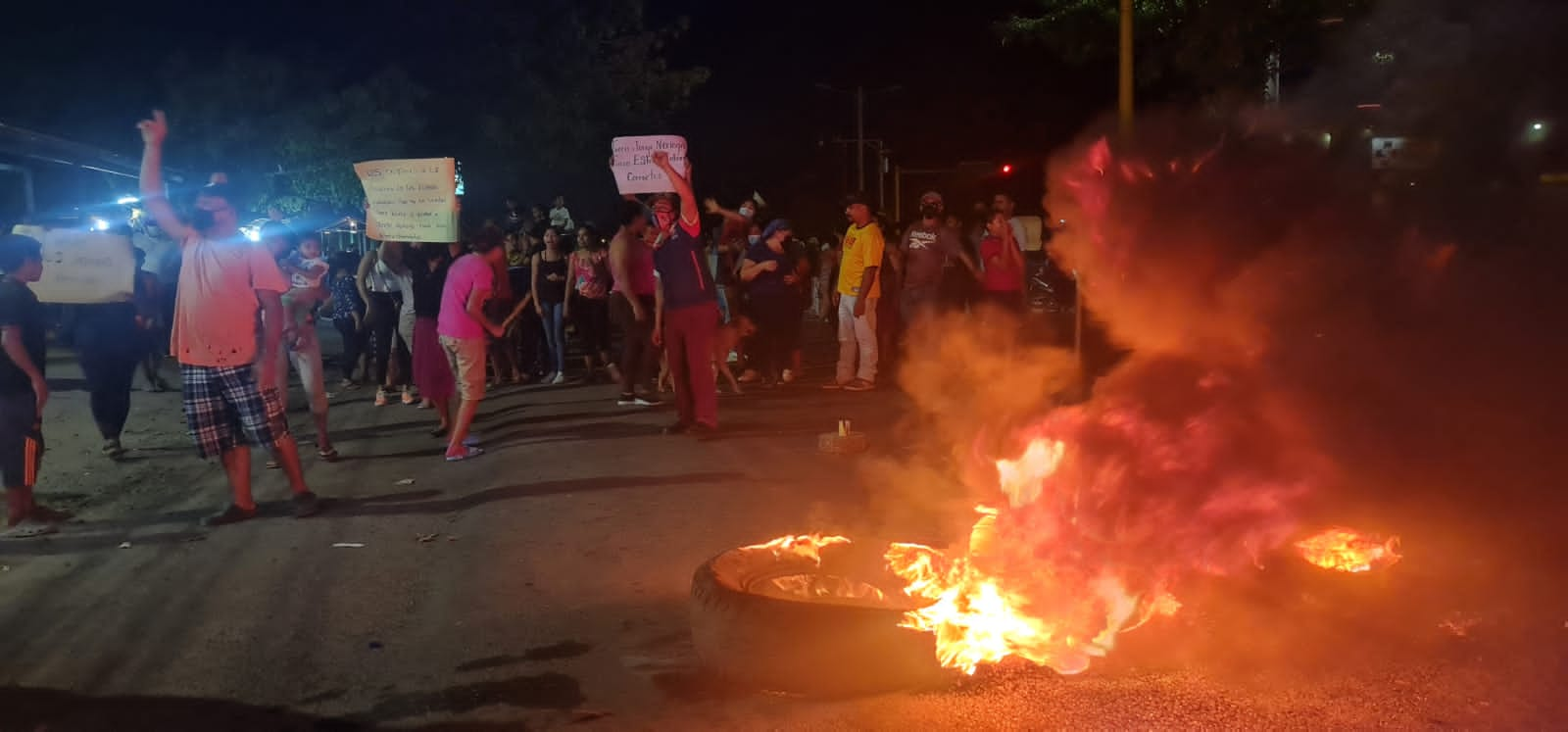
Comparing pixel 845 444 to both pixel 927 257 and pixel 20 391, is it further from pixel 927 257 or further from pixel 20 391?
pixel 20 391

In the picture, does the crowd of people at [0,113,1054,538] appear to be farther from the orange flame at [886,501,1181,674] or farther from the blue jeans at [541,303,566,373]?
the orange flame at [886,501,1181,674]

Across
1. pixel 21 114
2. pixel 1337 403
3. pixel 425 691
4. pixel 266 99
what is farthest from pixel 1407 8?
pixel 21 114

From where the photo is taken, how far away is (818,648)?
4.43 meters

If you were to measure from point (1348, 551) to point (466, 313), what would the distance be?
19.7ft

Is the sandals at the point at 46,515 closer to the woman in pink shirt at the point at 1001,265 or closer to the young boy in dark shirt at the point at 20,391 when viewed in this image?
the young boy in dark shirt at the point at 20,391

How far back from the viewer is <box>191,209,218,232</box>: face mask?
715 cm

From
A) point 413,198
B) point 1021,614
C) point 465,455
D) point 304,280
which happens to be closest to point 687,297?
point 465,455

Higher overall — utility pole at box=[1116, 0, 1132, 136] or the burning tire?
utility pole at box=[1116, 0, 1132, 136]

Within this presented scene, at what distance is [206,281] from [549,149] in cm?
2349

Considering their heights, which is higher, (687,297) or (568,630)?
(687,297)

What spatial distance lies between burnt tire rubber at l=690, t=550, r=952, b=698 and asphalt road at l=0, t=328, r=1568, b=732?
64mm

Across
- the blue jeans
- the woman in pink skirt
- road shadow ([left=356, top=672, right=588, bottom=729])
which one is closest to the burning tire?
road shadow ([left=356, top=672, right=588, bottom=729])

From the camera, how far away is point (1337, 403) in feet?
21.7

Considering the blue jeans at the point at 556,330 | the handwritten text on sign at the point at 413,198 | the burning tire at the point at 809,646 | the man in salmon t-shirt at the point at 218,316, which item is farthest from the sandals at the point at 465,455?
the burning tire at the point at 809,646
